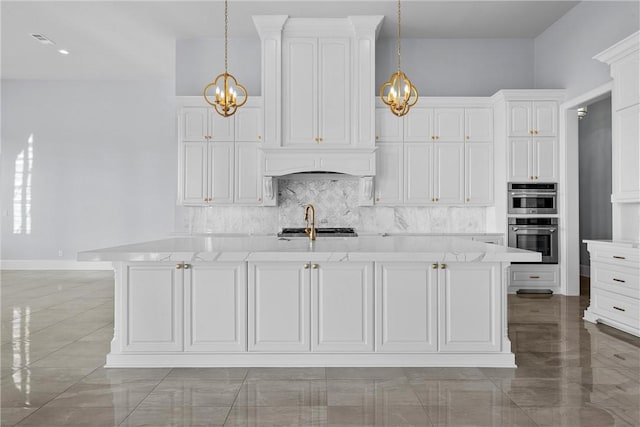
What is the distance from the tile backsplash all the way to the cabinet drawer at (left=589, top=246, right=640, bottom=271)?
2080 millimetres

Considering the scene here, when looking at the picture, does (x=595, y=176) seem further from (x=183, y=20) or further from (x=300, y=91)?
(x=183, y=20)

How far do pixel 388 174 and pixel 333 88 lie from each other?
4.48ft

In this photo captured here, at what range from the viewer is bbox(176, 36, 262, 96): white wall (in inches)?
267

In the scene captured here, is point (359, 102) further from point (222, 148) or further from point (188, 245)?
point (188, 245)

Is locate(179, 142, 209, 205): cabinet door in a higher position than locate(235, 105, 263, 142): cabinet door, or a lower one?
lower

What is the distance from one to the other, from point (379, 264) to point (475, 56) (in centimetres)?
490

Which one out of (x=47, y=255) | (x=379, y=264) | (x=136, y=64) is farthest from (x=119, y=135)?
(x=379, y=264)

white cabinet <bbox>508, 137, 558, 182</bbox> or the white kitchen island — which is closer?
the white kitchen island

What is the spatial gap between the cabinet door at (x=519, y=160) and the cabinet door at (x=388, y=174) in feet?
4.64

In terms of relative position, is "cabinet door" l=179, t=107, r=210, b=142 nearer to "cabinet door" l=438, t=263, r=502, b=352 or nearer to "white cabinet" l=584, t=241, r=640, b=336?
"cabinet door" l=438, t=263, r=502, b=352

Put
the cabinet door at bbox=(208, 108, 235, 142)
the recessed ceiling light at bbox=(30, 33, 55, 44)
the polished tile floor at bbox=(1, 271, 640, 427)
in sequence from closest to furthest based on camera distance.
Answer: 1. the polished tile floor at bbox=(1, 271, 640, 427)
2. the cabinet door at bbox=(208, 108, 235, 142)
3. the recessed ceiling light at bbox=(30, 33, 55, 44)

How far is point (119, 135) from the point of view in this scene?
29.2 ft

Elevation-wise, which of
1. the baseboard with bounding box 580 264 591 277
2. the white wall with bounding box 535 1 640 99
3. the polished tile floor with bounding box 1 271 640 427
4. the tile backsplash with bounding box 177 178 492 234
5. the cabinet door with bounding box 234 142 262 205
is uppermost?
the white wall with bounding box 535 1 640 99

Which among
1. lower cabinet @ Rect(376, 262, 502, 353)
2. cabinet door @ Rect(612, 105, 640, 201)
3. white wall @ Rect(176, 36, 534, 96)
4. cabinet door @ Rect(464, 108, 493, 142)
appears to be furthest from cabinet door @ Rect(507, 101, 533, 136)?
lower cabinet @ Rect(376, 262, 502, 353)
